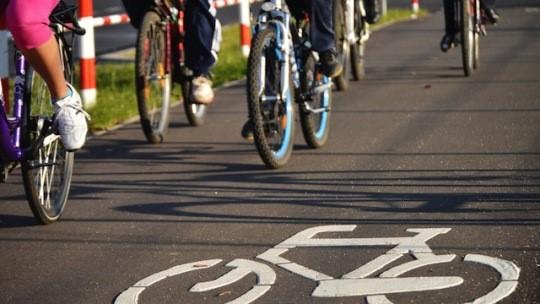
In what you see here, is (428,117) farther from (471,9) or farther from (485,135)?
(471,9)

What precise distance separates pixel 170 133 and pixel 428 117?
187cm

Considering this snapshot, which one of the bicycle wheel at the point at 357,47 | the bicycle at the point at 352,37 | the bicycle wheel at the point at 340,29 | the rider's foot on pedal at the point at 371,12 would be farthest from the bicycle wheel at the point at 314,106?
the rider's foot on pedal at the point at 371,12

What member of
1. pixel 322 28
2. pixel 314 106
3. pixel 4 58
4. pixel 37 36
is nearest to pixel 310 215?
pixel 37 36

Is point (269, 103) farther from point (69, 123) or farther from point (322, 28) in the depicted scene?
point (69, 123)

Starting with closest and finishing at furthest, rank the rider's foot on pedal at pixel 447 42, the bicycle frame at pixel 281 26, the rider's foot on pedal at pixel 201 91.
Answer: the bicycle frame at pixel 281 26, the rider's foot on pedal at pixel 201 91, the rider's foot on pedal at pixel 447 42

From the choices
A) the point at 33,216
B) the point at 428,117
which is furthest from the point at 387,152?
the point at 33,216

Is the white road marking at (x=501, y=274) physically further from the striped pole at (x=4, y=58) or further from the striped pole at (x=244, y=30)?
the striped pole at (x=244, y=30)

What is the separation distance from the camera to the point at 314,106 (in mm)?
10383

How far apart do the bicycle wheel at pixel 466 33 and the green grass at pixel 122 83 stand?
2388 millimetres

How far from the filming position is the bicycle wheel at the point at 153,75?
10344 millimetres

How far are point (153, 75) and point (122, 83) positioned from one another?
4647mm

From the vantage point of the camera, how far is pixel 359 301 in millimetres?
5930

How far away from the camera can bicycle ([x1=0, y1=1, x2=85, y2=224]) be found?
292 inches

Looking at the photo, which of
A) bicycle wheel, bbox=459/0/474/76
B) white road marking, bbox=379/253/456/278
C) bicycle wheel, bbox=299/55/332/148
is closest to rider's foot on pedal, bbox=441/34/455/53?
bicycle wheel, bbox=459/0/474/76
